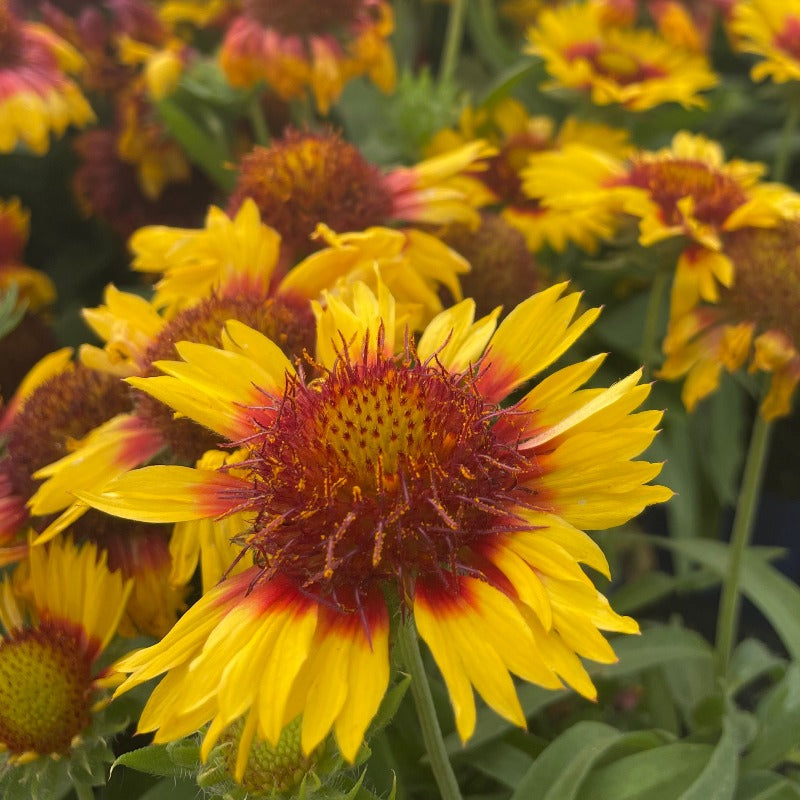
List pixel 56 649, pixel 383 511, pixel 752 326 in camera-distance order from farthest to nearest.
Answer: pixel 752 326 → pixel 56 649 → pixel 383 511

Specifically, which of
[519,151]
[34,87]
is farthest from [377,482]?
[34,87]


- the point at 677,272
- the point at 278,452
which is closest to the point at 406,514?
the point at 278,452

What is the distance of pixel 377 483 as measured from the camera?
16.6 inches

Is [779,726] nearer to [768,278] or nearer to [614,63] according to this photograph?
[768,278]

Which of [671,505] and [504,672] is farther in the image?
[671,505]

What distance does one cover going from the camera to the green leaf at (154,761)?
44cm

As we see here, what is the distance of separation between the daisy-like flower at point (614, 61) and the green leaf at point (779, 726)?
0.57 m

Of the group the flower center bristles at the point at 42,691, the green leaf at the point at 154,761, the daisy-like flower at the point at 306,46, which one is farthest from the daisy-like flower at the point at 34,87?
the green leaf at the point at 154,761

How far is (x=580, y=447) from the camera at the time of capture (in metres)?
0.42

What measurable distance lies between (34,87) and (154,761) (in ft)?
2.38

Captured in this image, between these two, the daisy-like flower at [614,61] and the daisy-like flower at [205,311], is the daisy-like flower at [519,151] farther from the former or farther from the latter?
the daisy-like flower at [205,311]

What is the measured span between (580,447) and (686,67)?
2.57 ft

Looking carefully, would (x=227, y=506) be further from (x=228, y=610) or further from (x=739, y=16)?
(x=739, y=16)

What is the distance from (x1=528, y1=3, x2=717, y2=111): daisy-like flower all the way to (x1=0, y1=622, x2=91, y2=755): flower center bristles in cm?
72
